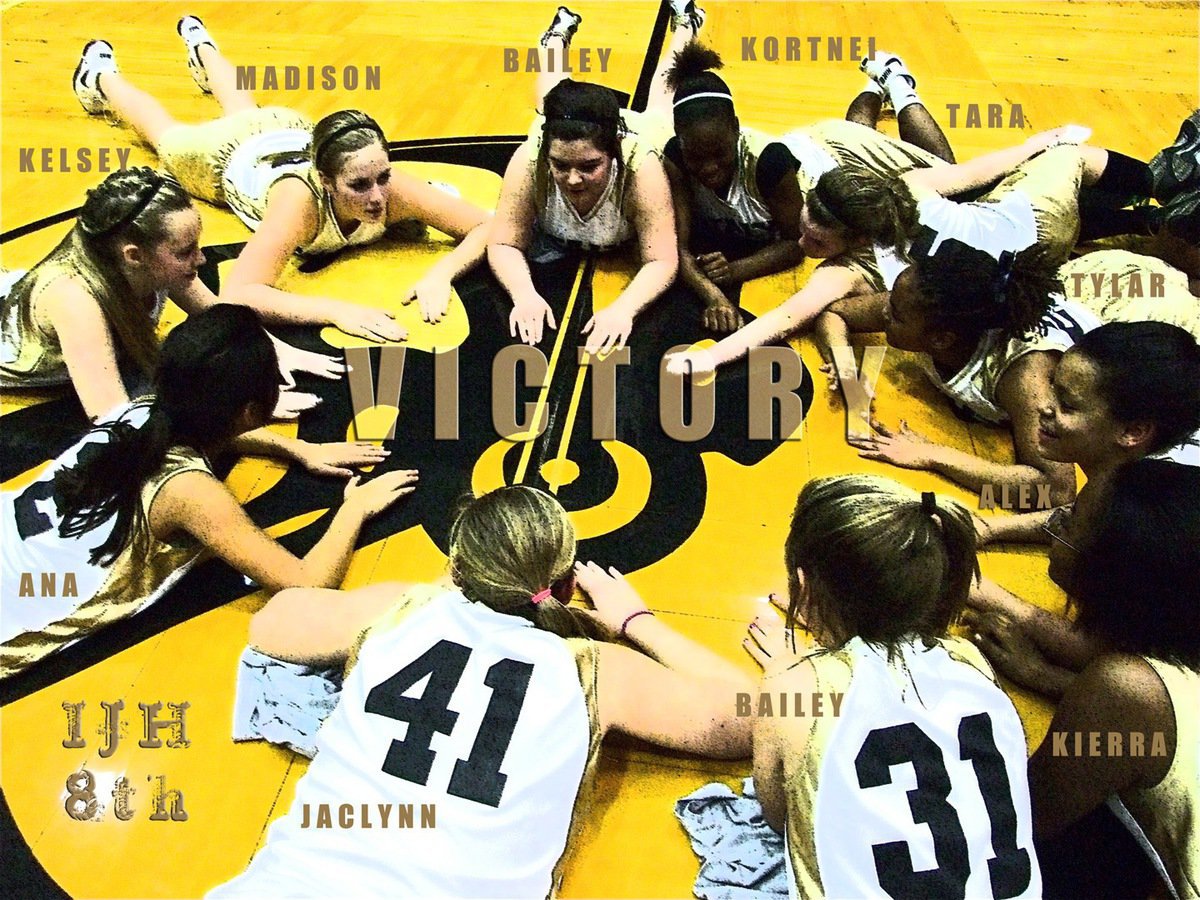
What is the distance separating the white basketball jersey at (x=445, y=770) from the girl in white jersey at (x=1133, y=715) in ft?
2.95

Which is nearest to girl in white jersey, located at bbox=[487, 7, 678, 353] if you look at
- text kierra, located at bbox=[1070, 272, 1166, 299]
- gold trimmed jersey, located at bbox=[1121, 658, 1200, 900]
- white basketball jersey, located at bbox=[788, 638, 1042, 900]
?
text kierra, located at bbox=[1070, 272, 1166, 299]

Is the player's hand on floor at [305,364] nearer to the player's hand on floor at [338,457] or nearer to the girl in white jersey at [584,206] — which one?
the player's hand on floor at [338,457]

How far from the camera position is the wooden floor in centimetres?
196

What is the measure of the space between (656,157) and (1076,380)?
1583 mm

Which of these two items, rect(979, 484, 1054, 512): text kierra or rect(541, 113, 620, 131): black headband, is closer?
rect(979, 484, 1054, 512): text kierra

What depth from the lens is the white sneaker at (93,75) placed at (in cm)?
424

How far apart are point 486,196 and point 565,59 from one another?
1.31 meters

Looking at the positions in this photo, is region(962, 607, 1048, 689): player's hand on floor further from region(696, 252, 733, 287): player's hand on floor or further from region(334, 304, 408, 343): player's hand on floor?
region(334, 304, 408, 343): player's hand on floor

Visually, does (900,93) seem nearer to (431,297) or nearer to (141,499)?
(431,297)

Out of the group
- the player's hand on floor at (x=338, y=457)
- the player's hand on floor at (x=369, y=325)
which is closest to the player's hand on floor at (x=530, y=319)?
the player's hand on floor at (x=369, y=325)

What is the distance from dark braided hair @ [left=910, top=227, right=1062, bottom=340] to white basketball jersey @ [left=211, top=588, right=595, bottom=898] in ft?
4.96

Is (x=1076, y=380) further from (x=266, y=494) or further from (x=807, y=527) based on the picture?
(x=266, y=494)

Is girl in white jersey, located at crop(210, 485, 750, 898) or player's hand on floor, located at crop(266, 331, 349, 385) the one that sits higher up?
player's hand on floor, located at crop(266, 331, 349, 385)

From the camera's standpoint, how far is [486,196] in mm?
3916
